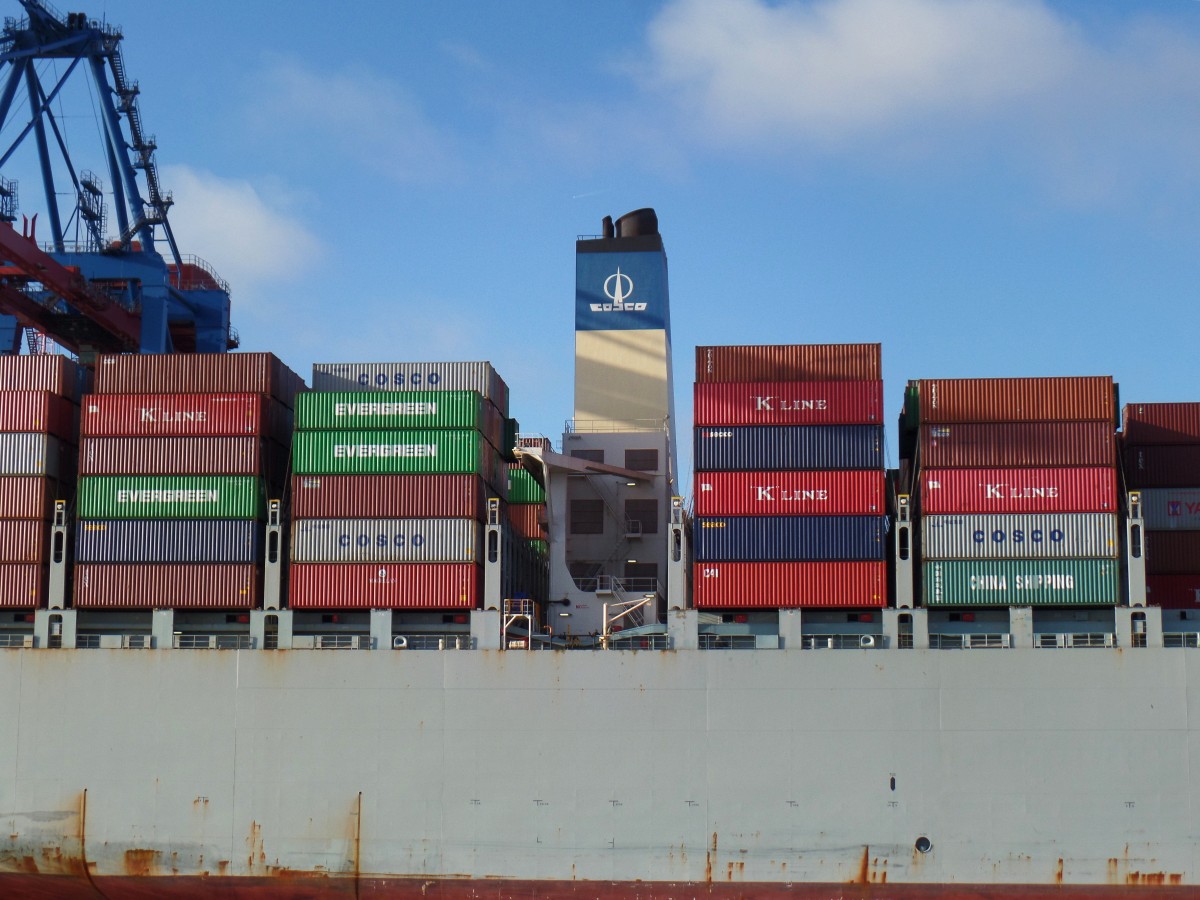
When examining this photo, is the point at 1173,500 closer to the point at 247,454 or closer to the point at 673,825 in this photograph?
the point at 673,825

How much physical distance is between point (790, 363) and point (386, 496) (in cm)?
1146

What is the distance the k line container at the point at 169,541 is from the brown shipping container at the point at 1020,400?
60.4ft

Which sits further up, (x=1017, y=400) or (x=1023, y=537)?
(x=1017, y=400)

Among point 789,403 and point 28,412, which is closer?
point 789,403

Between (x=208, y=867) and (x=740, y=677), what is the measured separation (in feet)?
46.1

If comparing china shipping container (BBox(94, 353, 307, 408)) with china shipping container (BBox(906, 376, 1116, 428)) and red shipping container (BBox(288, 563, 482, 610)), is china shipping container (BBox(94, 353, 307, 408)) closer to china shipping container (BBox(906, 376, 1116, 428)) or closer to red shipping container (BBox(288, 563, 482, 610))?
red shipping container (BBox(288, 563, 482, 610))

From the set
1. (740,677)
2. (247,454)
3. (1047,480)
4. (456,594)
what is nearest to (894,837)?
(740,677)

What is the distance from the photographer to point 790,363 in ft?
122

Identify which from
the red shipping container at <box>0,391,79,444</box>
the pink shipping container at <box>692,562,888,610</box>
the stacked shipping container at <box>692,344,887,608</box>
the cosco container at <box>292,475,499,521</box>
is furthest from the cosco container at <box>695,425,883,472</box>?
the red shipping container at <box>0,391,79,444</box>

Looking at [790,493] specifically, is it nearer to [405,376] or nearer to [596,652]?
[596,652]

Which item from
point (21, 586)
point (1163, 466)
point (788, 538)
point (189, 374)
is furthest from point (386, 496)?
point (1163, 466)

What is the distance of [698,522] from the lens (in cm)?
3609

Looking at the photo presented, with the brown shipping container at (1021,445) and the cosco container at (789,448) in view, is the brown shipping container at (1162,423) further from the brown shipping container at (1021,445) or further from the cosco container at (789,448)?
the cosco container at (789,448)

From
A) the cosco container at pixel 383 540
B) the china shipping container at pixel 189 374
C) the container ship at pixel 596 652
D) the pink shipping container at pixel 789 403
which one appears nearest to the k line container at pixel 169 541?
the container ship at pixel 596 652
